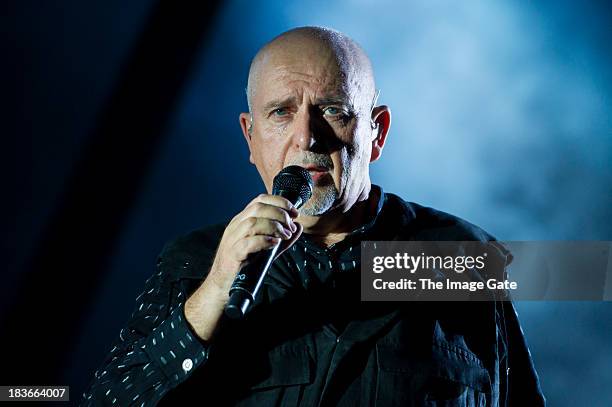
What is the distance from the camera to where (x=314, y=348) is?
1.50m

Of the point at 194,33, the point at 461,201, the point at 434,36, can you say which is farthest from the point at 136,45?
the point at 461,201

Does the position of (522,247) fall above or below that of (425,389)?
above

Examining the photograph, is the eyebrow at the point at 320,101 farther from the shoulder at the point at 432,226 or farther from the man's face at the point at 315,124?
the shoulder at the point at 432,226

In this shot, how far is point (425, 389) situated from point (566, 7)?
199 centimetres

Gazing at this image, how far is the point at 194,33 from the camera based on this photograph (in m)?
2.79

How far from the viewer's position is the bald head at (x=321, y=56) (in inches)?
70.1

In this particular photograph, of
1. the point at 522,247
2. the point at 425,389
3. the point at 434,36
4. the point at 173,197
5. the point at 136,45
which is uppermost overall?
the point at 434,36

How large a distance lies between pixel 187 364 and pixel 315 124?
678 mm

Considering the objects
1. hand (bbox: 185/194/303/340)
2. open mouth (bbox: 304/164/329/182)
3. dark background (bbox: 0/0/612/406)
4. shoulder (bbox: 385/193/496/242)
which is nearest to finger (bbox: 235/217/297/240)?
hand (bbox: 185/194/303/340)

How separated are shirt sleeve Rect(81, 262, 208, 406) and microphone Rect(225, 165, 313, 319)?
0.94 ft

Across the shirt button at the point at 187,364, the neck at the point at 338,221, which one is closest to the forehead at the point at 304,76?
the neck at the point at 338,221

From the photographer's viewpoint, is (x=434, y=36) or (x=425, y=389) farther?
(x=434, y=36)

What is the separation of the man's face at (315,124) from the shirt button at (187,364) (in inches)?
18.6

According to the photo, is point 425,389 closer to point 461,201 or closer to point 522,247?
point 522,247
